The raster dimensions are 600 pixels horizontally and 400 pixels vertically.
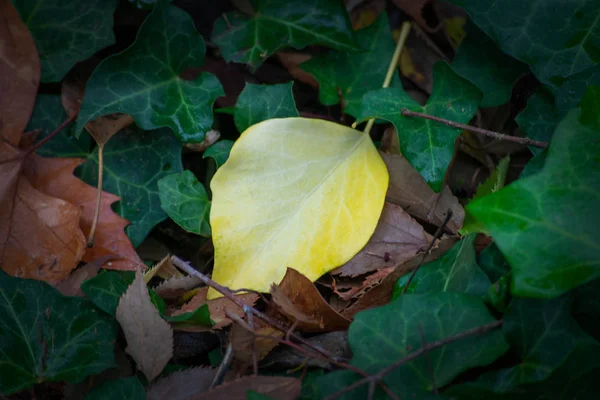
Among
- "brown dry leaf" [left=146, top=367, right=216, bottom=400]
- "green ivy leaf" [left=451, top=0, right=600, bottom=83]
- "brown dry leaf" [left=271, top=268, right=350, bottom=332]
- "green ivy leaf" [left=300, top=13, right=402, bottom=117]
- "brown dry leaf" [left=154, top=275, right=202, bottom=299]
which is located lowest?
"brown dry leaf" [left=146, top=367, right=216, bottom=400]

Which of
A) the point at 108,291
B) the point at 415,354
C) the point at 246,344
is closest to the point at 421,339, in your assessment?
the point at 415,354

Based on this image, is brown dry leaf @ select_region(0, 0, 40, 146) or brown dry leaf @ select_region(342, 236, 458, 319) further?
brown dry leaf @ select_region(0, 0, 40, 146)

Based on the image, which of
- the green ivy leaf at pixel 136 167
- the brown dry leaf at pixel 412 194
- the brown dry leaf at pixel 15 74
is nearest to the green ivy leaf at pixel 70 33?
→ the brown dry leaf at pixel 15 74

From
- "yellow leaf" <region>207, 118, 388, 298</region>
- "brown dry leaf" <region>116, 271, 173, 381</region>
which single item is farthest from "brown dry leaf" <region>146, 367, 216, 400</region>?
"yellow leaf" <region>207, 118, 388, 298</region>

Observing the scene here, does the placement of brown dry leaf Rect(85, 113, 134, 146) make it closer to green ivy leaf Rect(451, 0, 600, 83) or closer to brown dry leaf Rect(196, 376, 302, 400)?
brown dry leaf Rect(196, 376, 302, 400)

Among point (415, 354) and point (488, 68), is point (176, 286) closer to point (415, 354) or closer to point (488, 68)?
point (415, 354)

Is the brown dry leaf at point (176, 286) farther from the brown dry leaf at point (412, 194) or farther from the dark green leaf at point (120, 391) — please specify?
the brown dry leaf at point (412, 194)

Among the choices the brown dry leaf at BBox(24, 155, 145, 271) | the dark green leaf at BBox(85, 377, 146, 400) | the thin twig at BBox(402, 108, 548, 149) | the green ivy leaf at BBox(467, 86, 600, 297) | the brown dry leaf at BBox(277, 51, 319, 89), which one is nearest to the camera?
the green ivy leaf at BBox(467, 86, 600, 297)

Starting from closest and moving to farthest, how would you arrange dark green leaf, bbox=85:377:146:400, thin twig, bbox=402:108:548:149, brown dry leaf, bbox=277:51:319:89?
dark green leaf, bbox=85:377:146:400 < thin twig, bbox=402:108:548:149 < brown dry leaf, bbox=277:51:319:89
